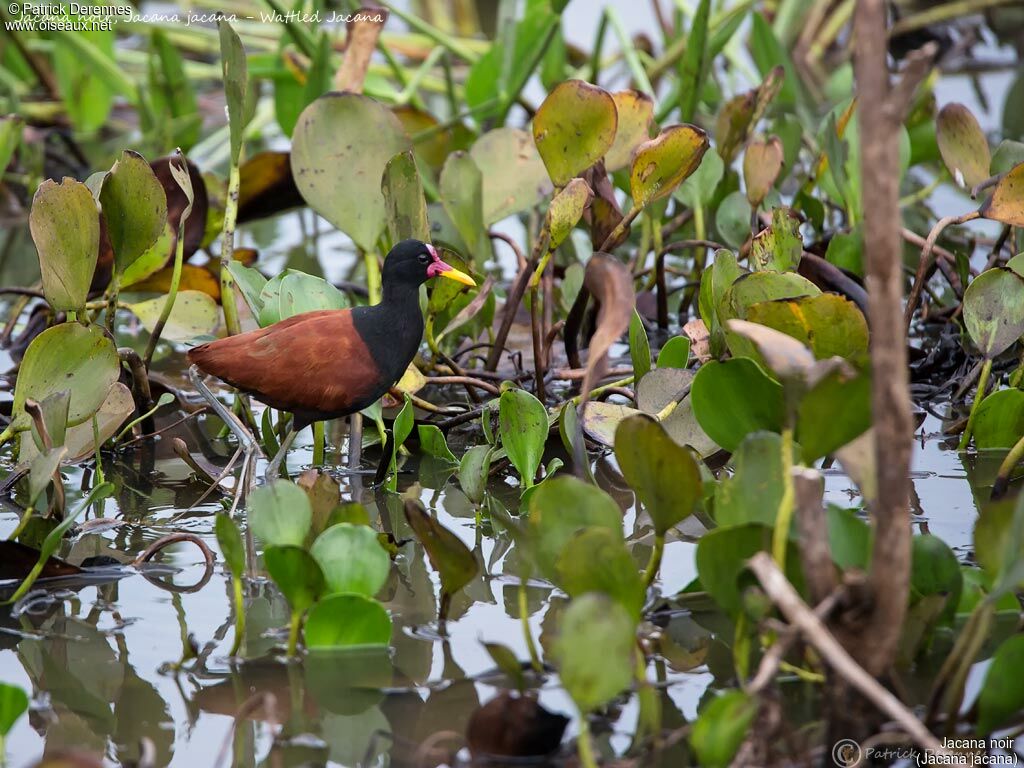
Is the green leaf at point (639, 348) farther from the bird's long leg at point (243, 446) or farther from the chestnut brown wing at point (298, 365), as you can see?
the bird's long leg at point (243, 446)

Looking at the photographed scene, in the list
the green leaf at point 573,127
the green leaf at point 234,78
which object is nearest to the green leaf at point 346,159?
the green leaf at point 234,78

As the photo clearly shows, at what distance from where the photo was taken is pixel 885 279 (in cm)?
175

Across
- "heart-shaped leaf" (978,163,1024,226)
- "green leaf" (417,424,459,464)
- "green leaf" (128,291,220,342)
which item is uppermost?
"heart-shaped leaf" (978,163,1024,226)

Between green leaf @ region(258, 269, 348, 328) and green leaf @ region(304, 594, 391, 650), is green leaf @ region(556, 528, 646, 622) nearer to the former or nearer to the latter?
green leaf @ region(304, 594, 391, 650)

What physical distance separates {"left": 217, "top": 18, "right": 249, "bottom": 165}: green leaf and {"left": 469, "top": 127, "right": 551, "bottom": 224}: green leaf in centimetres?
87

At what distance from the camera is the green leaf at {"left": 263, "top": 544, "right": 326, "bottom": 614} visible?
211cm

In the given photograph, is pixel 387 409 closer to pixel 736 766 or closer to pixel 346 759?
pixel 346 759

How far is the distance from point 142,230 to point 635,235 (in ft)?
7.77

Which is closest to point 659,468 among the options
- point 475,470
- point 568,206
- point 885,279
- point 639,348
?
point 885,279

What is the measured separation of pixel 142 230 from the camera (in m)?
3.03

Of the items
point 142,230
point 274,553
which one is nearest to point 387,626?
point 274,553

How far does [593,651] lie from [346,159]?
6.70 ft

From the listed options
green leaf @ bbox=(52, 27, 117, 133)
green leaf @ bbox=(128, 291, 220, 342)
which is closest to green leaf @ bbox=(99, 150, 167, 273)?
green leaf @ bbox=(128, 291, 220, 342)

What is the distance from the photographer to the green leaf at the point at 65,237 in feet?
9.29
